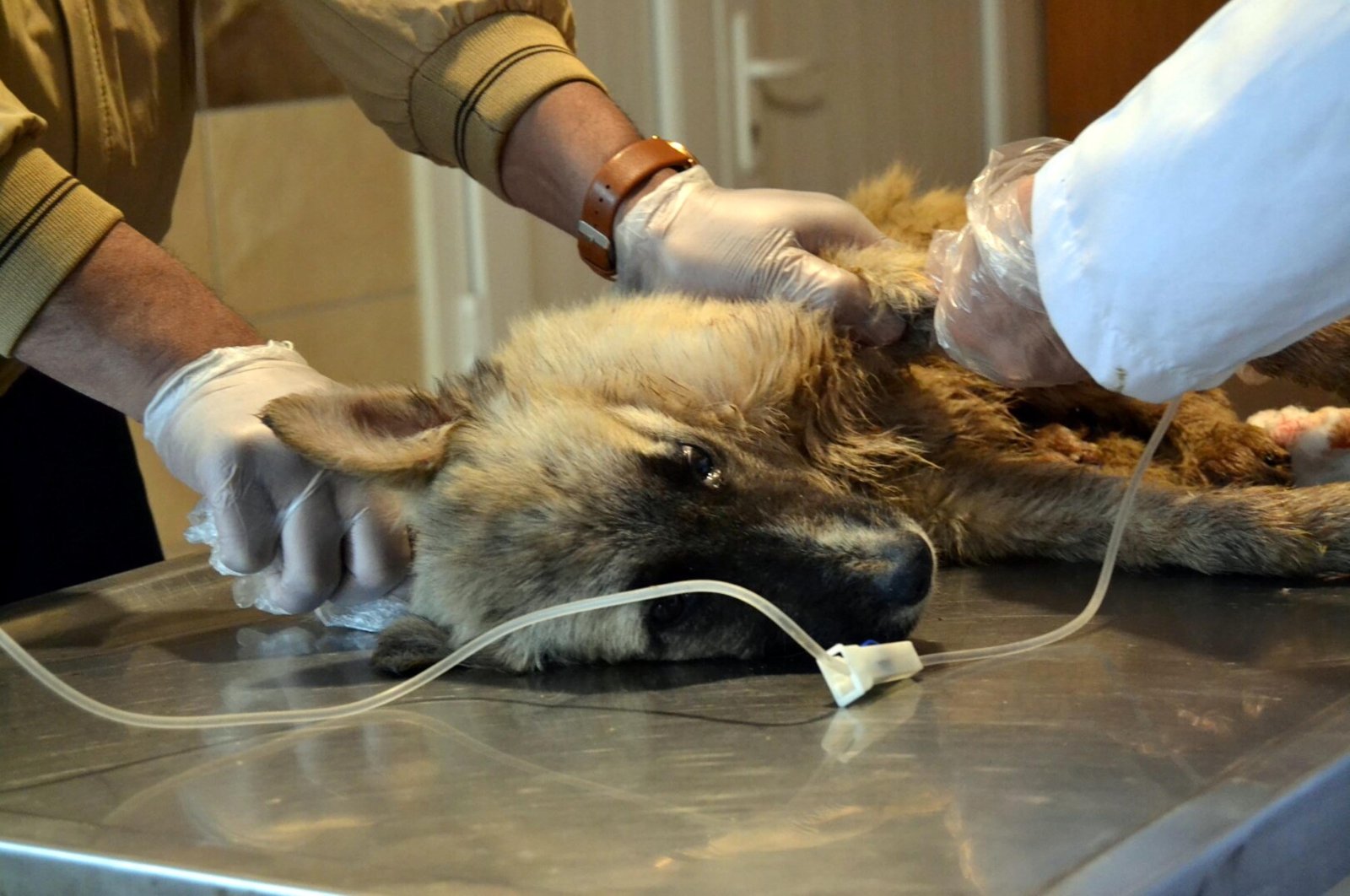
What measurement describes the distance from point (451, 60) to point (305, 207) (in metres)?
1.83

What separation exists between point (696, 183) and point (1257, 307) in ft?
Answer: 3.22

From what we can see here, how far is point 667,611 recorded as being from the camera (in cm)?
146

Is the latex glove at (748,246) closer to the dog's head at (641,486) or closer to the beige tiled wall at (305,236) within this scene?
the dog's head at (641,486)

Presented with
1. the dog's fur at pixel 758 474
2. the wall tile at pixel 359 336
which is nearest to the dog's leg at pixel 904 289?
the dog's fur at pixel 758 474

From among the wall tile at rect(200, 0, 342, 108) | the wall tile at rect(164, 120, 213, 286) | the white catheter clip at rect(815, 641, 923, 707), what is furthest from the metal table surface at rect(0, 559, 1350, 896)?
the wall tile at rect(200, 0, 342, 108)

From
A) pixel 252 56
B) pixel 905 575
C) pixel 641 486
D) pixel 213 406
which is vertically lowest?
pixel 905 575

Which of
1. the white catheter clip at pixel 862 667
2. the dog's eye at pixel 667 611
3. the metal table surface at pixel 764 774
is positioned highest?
the dog's eye at pixel 667 611

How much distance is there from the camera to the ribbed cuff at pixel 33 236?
1.51m

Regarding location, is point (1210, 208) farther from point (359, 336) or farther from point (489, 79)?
point (359, 336)

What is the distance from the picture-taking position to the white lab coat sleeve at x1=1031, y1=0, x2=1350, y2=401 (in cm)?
98

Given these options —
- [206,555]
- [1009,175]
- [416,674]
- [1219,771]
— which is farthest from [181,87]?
→ [1219,771]

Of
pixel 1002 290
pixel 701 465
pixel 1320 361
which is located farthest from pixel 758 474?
pixel 1320 361

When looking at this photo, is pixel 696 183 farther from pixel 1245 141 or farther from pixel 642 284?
pixel 1245 141

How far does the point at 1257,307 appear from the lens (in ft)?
3.49
